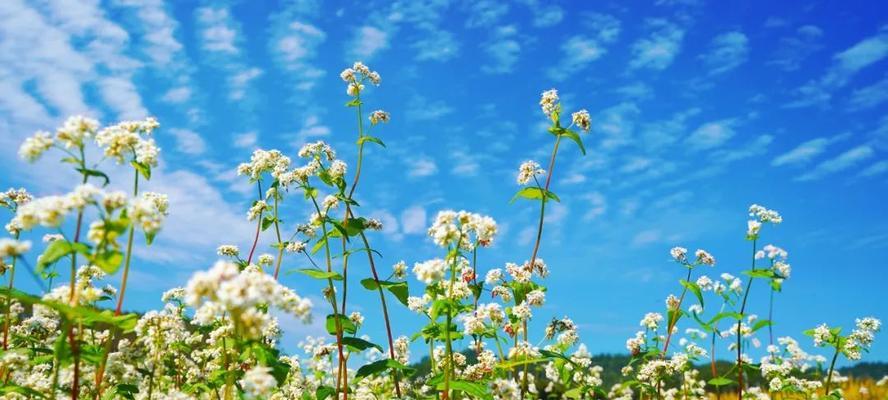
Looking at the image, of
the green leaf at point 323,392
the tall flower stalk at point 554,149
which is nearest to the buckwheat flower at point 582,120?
the tall flower stalk at point 554,149

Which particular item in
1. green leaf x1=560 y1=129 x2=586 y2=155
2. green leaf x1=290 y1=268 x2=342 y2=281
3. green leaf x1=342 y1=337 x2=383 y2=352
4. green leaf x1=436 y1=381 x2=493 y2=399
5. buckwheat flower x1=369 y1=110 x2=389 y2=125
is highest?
buckwheat flower x1=369 y1=110 x2=389 y2=125

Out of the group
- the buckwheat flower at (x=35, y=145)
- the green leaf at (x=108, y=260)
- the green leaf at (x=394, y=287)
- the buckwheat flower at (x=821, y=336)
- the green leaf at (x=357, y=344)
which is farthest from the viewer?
the buckwheat flower at (x=821, y=336)

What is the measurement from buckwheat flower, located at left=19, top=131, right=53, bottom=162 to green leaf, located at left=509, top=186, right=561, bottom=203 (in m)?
5.38

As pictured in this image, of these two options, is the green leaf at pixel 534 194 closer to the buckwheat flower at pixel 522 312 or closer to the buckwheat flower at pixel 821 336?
the buckwheat flower at pixel 522 312

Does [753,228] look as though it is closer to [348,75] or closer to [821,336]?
[821,336]

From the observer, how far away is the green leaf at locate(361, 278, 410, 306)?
844 centimetres

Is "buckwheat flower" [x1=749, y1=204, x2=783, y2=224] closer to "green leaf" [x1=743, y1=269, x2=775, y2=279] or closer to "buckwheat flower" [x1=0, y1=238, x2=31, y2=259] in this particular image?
"green leaf" [x1=743, y1=269, x2=775, y2=279]

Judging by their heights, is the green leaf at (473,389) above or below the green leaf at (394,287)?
below

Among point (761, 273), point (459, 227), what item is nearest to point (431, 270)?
point (459, 227)

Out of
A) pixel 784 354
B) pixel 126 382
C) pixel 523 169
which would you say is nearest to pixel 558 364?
pixel 523 169

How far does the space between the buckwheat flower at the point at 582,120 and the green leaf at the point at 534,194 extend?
1508 millimetres

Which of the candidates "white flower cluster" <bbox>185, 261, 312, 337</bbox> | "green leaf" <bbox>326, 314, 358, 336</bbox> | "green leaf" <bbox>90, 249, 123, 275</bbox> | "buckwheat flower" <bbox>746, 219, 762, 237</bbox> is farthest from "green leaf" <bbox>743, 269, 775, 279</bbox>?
"green leaf" <bbox>90, 249, 123, 275</bbox>

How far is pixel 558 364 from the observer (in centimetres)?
852

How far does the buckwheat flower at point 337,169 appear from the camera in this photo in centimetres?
955
